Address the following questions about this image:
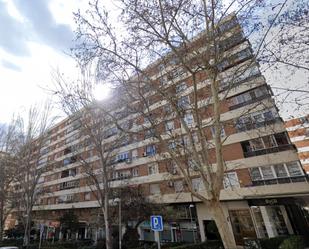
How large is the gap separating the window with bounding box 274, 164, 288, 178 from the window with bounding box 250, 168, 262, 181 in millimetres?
1285

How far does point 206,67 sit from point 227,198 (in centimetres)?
1463

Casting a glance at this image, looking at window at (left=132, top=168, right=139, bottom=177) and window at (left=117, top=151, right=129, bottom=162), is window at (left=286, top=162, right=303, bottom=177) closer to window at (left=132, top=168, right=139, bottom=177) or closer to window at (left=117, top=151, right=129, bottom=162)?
window at (left=132, top=168, right=139, bottom=177)

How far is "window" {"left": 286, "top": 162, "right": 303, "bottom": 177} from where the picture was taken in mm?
15997

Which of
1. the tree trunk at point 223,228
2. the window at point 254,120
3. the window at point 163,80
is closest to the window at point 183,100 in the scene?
the window at point 163,80

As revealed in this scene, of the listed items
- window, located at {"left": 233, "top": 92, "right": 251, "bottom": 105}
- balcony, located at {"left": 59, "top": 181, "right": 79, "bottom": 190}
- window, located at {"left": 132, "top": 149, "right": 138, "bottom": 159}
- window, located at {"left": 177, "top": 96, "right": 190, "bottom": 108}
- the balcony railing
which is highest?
window, located at {"left": 233, "top": 92, "right": 251, "bottom": 105}

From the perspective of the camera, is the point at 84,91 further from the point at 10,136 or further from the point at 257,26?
the point at 10,136

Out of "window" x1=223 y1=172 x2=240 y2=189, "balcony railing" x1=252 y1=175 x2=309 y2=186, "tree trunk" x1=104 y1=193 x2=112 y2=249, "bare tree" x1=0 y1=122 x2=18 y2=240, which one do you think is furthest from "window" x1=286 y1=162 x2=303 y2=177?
"bare tree" x1=0 y1=122 x2=18 y2=240

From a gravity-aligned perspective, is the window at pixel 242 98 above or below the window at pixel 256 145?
above

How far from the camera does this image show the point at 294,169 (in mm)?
16266

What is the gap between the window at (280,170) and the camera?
16.6 meters

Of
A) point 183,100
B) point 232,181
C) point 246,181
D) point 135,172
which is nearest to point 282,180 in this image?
point 246,181

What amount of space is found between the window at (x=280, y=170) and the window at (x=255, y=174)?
129 cm

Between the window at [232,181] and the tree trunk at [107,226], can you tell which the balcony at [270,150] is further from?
the tree trunk at [107,226]

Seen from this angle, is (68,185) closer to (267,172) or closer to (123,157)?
(123,157)
